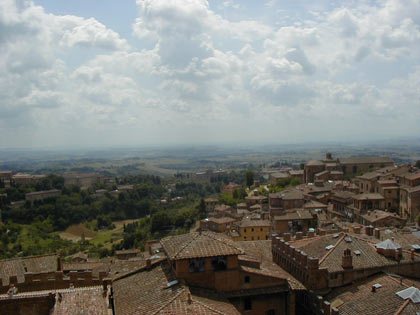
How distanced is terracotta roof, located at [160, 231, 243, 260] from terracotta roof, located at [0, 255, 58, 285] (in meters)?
→ 12.5

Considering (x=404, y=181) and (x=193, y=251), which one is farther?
(x=404, y=181)

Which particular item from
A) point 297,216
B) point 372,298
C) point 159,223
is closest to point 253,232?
point 297,216

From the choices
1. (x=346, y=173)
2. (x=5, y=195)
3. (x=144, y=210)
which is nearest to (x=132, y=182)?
(x=144, y=210)

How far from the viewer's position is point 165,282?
62.7 feet

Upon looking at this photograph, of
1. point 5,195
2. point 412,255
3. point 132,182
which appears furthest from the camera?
point 132,182

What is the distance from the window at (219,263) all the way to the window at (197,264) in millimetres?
505

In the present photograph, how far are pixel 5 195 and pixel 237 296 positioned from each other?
98.6 meters

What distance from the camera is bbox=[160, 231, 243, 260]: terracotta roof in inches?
744

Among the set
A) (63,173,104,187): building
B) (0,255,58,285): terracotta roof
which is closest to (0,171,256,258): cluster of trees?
(63,173,104,187): building

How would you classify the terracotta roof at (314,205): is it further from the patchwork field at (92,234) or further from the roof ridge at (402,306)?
the patchwork field at (92,234)

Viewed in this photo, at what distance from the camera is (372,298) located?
18.5m

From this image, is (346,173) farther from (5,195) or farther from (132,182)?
(132,182)

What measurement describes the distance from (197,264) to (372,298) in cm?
878

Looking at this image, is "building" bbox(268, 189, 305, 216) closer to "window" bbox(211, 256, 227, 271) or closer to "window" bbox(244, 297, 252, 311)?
"window" bbox(244, 297, 252, 311)
